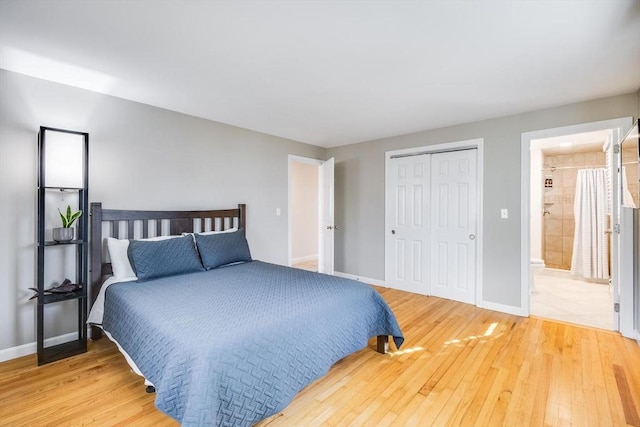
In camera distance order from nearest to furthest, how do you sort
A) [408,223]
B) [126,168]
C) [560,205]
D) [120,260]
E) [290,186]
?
[120,260] → [126,168] → [408,223] → [290,186] → [560,205]

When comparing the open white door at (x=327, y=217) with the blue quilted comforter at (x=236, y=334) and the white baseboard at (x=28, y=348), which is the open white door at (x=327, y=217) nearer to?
the blue quilted comforter at (x=236, y=334)

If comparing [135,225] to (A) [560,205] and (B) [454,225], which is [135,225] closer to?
(B) [454,225]

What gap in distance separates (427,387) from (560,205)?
5511 millimetres

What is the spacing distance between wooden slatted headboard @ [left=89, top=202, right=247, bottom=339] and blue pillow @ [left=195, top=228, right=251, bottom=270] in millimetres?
414

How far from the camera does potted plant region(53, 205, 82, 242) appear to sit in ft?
8.07

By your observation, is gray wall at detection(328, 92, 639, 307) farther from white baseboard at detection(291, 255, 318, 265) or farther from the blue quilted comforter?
the blue quilted comforter

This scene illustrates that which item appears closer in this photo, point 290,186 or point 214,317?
point 214,317

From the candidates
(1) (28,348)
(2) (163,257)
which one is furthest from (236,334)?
(1) (28,348)

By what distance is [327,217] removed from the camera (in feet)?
15.8

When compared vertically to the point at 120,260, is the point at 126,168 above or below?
above

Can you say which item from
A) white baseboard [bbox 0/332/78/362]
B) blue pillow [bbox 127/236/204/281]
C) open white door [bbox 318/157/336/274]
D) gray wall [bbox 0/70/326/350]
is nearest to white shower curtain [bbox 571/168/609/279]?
open white door [bbox 318/157/336/274]

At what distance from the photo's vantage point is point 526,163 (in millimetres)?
3447

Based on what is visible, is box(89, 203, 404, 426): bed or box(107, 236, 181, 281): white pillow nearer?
box(89, 203, 404, 426): bed

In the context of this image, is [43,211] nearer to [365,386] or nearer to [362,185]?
[365,386]
